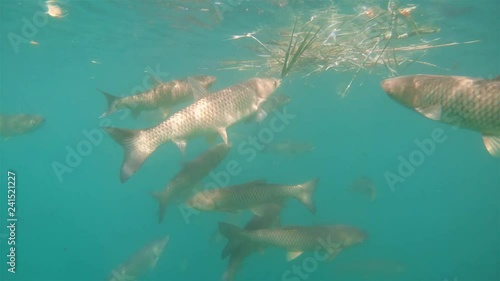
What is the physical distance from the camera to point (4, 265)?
74.2 feet

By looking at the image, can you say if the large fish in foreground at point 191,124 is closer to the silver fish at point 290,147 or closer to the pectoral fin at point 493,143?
the pectoral fin at point 493,143

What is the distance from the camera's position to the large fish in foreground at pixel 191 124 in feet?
19.6

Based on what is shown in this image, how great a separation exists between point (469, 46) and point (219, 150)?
862 inches

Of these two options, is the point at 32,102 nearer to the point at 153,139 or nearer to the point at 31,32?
the point at 31,32

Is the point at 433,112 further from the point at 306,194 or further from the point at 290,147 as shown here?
the point at 290,147

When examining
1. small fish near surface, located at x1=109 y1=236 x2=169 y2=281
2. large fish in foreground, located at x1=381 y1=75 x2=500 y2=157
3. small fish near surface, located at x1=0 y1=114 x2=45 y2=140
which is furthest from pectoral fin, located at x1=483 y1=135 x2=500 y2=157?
small fish near surface, located at x1=0 y1=114 x2=45 y2=140

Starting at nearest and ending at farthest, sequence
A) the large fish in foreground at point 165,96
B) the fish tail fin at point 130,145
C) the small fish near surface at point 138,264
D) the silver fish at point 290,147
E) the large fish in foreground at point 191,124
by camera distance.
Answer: the fish tail fin at point 130,145, the large fish in foreground at point 191,124, the large fish in foreground at point 165,96, the small fish near surface at point 138,264, the silver fish at point 290,147

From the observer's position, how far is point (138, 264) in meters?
9.89

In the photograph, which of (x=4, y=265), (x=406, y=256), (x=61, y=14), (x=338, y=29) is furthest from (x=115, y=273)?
(x=4, y=265)

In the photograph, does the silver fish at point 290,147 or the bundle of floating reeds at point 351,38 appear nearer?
the bundle of floating reeds at point 351,38

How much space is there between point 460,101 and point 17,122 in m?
13.7

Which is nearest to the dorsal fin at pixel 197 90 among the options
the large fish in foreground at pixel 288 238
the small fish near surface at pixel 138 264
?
the large fish in foreground at pixel 288 238

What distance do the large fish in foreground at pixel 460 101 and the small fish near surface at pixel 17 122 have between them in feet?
41.1

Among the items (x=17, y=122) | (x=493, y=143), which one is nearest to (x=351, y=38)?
(x=493, y=143)
